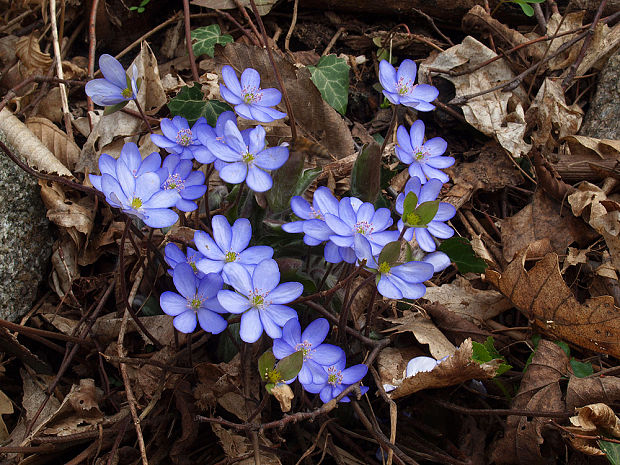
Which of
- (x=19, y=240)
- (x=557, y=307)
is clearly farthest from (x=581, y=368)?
(x=19, y=240)

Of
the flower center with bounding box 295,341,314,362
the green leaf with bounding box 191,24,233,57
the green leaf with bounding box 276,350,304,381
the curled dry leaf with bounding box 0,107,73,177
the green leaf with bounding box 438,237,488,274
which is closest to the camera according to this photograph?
the green leaf with bounding box 276,350,304,381

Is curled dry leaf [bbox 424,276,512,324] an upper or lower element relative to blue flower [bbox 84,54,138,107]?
lower

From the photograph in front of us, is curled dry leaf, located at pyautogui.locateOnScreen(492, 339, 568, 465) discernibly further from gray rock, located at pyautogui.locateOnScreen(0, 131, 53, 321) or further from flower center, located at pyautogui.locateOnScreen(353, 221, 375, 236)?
gray rock, located at pyautogui.locateOnScreen(0, 131, 53, 321)

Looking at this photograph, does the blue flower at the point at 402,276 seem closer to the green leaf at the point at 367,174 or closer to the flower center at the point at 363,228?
the flower center at the point at 363,228

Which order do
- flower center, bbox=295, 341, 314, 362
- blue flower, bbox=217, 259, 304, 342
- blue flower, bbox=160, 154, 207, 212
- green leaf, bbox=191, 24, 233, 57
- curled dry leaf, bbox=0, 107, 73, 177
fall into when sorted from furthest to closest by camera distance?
green leaf, bbox=191, 24, 233, 57 → curled dry leaf, bbox=0, 107, 73, 177 → blue flower, bbox=160, 154, 207, 212 → flower center, bbox=295, 341, 314, 362 → blue flower, bbox=217, 259, 304, 342

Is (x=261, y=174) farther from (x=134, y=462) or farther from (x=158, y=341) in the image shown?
(x=134, y=462)

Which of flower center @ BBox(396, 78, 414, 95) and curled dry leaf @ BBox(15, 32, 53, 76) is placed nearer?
flower center @ BBox(396, 78, 414, 95)

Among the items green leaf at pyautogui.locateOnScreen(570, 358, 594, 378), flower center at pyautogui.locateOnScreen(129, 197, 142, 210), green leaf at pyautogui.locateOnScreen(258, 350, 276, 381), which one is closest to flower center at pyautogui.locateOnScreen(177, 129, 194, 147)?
flower center at pyautogui.locateOnScreen(129, 197, 142, 210)
